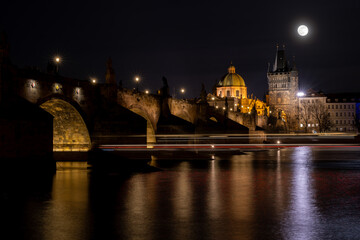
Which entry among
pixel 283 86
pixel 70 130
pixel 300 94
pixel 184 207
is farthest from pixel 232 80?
pixel 184 207

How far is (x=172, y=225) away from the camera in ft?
31.0

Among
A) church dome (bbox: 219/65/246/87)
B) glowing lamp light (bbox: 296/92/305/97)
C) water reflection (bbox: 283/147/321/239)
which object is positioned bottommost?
water reflection (bbox: 283/147/321/239)

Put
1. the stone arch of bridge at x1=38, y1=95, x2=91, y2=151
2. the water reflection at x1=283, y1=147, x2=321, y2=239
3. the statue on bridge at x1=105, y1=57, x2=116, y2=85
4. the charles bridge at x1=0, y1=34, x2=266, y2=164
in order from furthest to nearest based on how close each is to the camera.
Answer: the statue on bridge at x1=105, y1=57, x2=116, y2=85 < the stone arch of bridge at x1=38, y1=95, x2=91, y2=151 < the charles bridge at x1=0, y1=34, x2=266, y2=164 < the water reflection at x1=283, y1=147, x2=321, y2=239

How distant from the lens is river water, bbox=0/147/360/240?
8.86 metres

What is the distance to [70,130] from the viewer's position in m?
37.4

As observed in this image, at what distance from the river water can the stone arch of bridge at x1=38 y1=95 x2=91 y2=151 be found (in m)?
18.0

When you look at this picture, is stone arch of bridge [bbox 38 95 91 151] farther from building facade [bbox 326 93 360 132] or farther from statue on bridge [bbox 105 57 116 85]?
building facade [bbox 326 93 360 132]

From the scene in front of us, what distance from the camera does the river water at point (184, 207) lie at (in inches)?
349

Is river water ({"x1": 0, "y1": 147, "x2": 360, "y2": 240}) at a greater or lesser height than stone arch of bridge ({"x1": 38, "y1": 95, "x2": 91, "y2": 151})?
lesser

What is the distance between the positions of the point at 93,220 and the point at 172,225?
5.94 feet

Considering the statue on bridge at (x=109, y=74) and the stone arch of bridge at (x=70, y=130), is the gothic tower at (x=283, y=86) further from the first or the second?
the stone arch of bridge at (x=70, y=130)

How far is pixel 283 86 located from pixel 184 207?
15753cm

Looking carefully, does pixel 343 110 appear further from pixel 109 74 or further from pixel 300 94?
pixel 109 74

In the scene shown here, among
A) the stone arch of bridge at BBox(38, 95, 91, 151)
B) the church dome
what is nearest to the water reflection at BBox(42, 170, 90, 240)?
the stone arch of bridge at BBox(38, 95, 91, 151)
